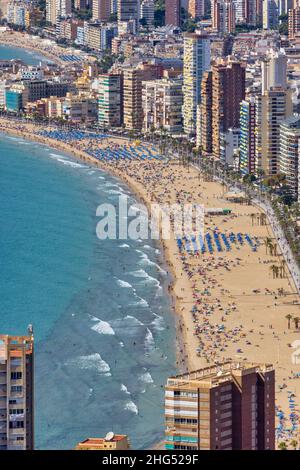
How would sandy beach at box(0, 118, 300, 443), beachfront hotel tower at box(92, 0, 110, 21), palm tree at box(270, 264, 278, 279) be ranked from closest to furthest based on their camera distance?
sandy beach at box(0, 118, 300, 443)
palm tree at box(270, 264, 278, 279)
beachfront hotel tower at box(92, 0, 110, 21)

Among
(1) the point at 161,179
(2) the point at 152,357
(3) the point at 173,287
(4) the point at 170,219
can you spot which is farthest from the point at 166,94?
(2) the point at 152,357

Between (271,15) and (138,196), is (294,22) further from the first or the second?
(138,196)

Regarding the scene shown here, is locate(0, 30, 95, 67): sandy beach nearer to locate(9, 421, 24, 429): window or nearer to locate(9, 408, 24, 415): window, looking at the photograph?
locate(9, 408, 24, 415): window

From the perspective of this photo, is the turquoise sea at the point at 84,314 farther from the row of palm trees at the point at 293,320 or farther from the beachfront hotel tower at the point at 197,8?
the beachfront hotel tower at the point at 197,8

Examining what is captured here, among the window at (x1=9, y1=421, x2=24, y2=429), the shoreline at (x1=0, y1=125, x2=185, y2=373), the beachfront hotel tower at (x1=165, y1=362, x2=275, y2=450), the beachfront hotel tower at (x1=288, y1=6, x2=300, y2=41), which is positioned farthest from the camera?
the beachfront hotel tower at (x1=288, y1=6, x2=300, y2=41)

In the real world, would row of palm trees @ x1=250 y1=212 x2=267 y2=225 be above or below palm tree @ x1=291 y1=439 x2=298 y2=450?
above

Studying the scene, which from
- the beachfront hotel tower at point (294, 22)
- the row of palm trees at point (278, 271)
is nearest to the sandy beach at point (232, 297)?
the row of palm trees at point (278, 271)

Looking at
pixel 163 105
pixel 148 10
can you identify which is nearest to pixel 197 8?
pixel 148 10

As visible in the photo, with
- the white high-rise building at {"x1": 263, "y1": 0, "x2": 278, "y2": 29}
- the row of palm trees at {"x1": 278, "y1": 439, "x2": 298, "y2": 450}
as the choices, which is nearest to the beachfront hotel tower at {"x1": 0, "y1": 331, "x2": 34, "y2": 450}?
the row of palm trees at {"x1": 278, "y1": 439, "x2": 298, "y2": 450}
